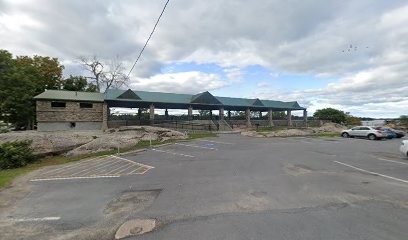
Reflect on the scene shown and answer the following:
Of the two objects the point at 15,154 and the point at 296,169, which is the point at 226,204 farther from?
the point at 15,154

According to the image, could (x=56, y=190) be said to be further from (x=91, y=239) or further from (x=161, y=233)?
(x=161, y=233)

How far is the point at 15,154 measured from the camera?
14898 mm

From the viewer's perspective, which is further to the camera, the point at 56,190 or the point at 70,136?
the point at 70,136

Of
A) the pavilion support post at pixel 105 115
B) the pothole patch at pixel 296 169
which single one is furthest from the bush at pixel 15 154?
the pavilion support post at pixel 105 115

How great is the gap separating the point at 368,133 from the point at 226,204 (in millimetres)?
27439

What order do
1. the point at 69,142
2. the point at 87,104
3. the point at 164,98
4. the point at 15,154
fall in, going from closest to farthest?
the point at 15,154
the point at 69,142
the point at 87,104
the point at 164,98

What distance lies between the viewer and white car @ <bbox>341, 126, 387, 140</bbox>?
2489 centimetres

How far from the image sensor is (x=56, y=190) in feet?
26.9

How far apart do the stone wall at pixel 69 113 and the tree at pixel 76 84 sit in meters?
15.6

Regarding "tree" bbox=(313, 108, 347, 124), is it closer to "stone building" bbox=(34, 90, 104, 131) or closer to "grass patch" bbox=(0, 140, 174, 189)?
"grass patch" bbox=(0, 140, 174, 189)

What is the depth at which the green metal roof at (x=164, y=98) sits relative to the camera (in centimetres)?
3403

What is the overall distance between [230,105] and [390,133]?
25.3 meters

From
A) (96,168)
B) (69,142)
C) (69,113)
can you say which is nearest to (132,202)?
(96,168)

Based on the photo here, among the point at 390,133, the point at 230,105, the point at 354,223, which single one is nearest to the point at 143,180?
the point at 354,223
